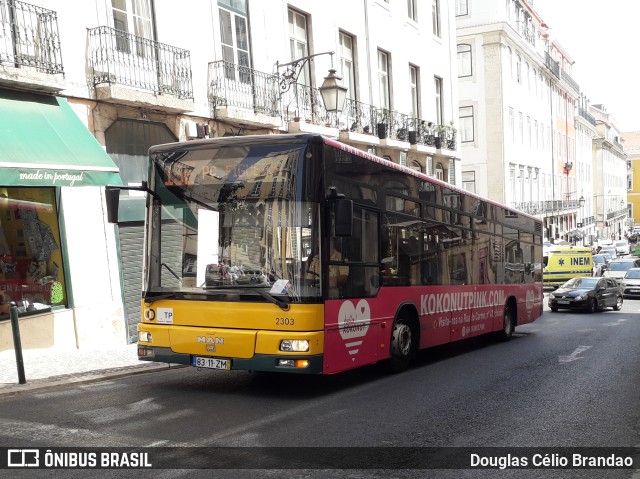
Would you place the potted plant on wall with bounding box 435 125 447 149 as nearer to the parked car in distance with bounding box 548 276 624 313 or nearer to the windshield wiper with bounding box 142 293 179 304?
the parked car in distance with bounding box 548 276 624 313

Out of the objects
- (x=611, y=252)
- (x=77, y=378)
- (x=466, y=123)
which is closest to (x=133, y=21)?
(x=77, y=378)

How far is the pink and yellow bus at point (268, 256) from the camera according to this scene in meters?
8.42

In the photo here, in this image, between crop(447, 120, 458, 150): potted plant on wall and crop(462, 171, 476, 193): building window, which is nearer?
crop(447, 120, 458, 150): potted plant on wall

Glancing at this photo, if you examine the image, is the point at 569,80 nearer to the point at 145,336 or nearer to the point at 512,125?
the point at 512,125

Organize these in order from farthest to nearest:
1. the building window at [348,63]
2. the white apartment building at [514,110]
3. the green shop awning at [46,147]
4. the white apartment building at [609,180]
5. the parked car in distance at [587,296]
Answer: the white apartment building at [609,180]
the white apartment building at [514,110]
the parked car in distance at [587,296]
the building window at [348,63]
the green shop awning at [46,147]

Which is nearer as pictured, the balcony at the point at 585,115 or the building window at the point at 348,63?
the building window at the point at 348,63

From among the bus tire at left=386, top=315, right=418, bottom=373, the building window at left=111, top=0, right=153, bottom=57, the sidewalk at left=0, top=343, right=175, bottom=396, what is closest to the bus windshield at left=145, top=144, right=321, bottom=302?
the sidewalk at left=0, top=343, right=175, bottom=396

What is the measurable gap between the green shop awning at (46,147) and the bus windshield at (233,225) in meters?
3.42

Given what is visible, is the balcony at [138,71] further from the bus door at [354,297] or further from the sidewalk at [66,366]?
the bus door at [354,297]

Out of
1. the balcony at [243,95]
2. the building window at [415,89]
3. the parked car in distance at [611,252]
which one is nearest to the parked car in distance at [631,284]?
the building window at [415,89]

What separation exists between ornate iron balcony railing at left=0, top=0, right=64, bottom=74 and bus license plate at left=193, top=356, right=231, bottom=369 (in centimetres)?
661

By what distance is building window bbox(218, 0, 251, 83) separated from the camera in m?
18.2

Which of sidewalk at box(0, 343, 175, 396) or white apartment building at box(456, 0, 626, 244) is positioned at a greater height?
white apartment building at box(456, 0, 626, 244)

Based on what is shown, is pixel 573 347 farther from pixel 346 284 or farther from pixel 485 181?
pixel 485 181
